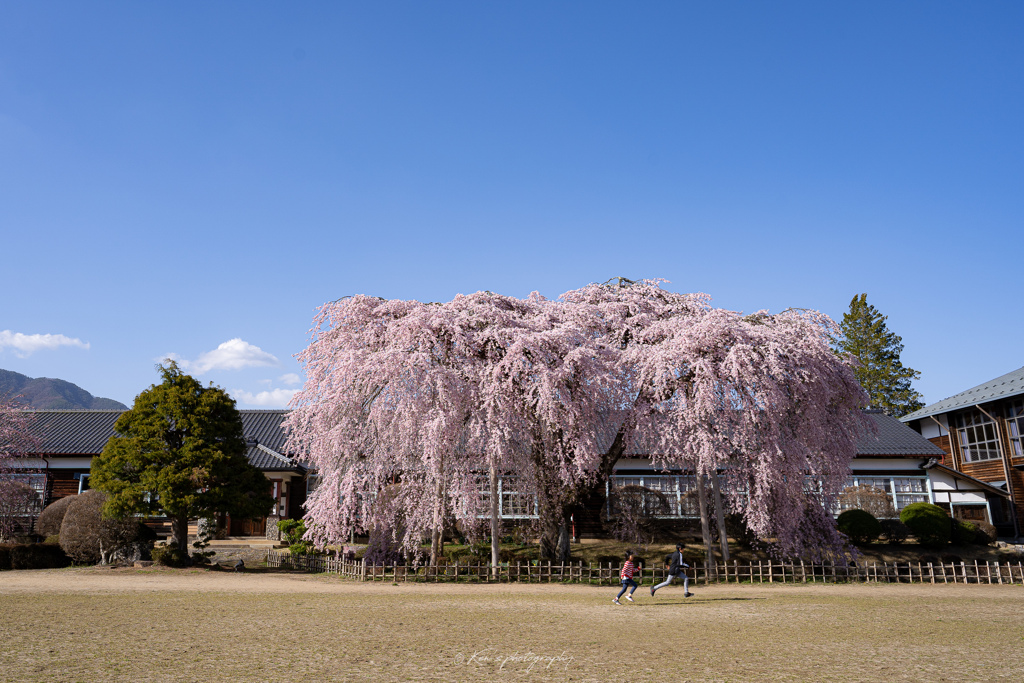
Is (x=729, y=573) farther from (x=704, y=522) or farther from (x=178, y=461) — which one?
(x=178, y=461)

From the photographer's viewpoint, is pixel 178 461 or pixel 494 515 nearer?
pixel 494 515

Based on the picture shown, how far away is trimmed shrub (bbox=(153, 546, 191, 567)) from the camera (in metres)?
21.9

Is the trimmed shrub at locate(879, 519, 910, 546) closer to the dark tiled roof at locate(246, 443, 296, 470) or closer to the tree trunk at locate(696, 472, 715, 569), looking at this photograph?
the tree trunk at locate(696, 472, 715, 569)

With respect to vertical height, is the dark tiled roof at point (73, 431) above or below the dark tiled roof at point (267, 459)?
above

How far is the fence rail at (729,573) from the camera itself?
1867 centimetres

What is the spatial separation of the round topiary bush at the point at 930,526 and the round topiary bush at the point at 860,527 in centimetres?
160

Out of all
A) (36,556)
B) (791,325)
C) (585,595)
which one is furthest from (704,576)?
(36,556)

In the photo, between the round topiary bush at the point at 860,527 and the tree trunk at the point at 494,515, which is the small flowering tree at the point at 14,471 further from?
the round topiary bush at the point at 860,527

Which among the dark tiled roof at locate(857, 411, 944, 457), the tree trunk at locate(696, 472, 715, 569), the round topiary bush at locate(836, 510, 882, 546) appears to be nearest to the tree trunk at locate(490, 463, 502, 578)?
the tree trunk at locate(696, 472, 715, 569)

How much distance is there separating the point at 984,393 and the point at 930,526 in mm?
13356

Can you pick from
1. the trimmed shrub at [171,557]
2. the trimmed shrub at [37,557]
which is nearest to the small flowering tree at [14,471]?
the trimmed shrub at [37,557]

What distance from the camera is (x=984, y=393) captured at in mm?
33562

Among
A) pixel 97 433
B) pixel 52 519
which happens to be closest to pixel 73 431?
pixel 97 433

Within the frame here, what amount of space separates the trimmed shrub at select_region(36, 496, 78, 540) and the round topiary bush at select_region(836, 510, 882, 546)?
28.7 meters
